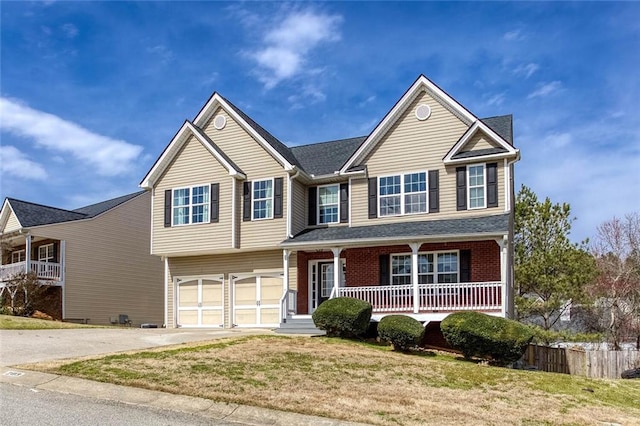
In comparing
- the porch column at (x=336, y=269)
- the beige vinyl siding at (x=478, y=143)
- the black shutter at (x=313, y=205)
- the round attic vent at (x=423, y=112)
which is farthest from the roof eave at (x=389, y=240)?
the round attic vent at (x=423, y=112)

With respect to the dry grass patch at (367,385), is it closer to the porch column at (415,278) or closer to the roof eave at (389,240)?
the porch column at (415,278)

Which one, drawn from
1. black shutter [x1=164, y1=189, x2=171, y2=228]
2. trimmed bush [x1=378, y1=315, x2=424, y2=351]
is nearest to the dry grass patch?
trimmed bush [x1=378, y1=315, x2=424, y2=351]

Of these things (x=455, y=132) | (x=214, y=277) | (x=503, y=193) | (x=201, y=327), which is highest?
(x=455, y=132)

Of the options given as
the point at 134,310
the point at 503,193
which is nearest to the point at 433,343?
the point at 503,193

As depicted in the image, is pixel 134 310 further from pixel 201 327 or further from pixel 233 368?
pixel 233 368

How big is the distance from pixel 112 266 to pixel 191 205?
1049 cm

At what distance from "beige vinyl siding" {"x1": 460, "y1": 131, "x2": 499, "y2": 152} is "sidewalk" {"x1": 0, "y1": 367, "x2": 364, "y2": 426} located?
14.6m

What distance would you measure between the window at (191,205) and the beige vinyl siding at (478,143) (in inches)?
412

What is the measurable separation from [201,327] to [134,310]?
984cm

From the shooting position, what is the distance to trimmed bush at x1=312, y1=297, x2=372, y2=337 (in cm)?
1897

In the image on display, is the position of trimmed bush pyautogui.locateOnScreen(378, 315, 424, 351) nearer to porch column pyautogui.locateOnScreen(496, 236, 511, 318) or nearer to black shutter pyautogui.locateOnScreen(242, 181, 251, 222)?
porch column pyautogui.locateOnScreen(496, 236, 511, 318)

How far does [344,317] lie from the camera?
18969 mm

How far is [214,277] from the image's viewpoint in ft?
86.1

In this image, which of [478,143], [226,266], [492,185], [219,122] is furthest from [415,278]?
[219,122]
